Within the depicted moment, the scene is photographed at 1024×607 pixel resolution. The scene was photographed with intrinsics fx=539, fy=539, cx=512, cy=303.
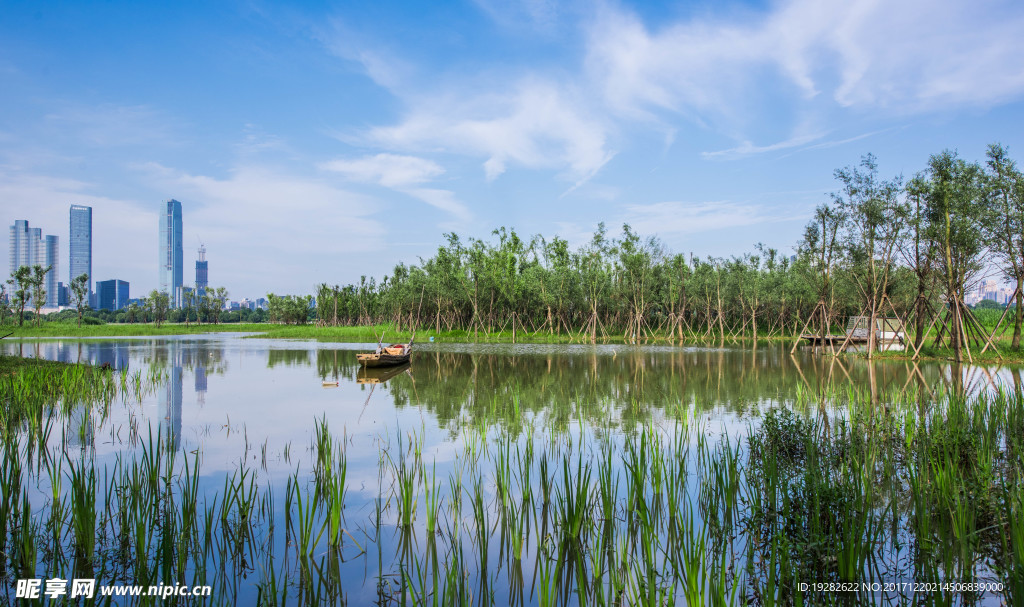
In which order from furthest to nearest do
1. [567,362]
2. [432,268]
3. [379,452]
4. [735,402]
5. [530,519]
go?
[432,268] → [567,362] → [735,402] → [379,452] → [530,519]

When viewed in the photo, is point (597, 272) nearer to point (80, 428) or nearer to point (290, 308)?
point (80, 428)

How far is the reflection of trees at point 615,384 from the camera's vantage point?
12.9 m

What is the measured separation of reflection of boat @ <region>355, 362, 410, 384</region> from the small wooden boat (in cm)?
24

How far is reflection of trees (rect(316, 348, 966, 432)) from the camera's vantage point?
12.9 m

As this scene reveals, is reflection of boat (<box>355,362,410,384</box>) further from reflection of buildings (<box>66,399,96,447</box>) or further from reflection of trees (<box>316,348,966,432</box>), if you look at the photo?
reflection of buildings (<box>66,399,96,447</box>)

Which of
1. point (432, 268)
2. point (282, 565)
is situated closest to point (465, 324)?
point (432, 268)

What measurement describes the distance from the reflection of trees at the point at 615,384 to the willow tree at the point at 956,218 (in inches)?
150

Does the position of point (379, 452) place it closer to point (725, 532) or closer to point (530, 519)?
point (530, 519)

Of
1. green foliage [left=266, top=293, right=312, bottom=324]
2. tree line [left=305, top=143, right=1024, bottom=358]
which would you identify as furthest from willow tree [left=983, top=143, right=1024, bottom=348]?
green foliage [left=266, top=293, right=312, bottom=324]

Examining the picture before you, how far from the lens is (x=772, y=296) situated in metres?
55.7

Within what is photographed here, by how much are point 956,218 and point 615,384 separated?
18035 millimetres

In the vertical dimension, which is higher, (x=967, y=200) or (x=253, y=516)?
(x=967, y=200)

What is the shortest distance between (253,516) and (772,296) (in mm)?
57850

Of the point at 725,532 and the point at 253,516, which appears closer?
the point at 725,532
